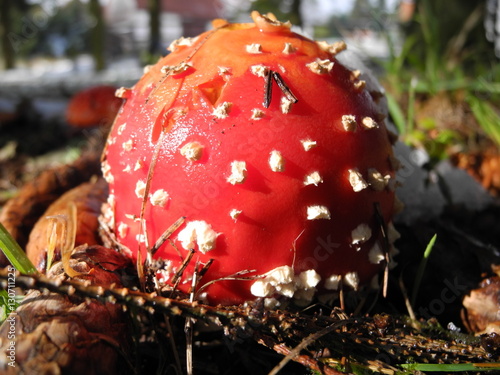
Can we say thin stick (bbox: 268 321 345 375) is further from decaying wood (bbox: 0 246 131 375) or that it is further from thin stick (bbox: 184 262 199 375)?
decaying wood (bbox: 0 246 131 375)

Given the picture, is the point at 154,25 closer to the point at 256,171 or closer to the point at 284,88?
the point at 284,88

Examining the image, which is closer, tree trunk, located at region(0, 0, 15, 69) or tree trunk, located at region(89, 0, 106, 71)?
tree trunk, located at region(89, 0, 106, 71)

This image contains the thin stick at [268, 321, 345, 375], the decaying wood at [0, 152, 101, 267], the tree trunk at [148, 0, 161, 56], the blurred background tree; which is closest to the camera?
the thin stick at [268, 321, 345, 375]

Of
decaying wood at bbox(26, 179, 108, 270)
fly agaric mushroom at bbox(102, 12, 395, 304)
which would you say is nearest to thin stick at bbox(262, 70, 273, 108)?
fly agaric mushroom at bbox(102, 12, 395, 304)

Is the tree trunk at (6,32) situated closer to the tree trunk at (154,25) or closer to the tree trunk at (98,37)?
the tree trunk at (98,37)

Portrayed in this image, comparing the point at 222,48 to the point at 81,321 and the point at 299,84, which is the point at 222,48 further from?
the point at 81,321

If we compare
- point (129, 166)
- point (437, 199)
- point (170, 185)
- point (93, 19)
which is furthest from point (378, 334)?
point (93, 19)

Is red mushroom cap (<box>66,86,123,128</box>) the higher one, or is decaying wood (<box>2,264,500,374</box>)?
decaying wood (<box>2,264,500,374</box>)

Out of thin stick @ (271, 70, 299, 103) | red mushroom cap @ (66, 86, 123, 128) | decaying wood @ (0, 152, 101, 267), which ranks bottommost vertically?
red mushroom cap @ (66, 86, 123, 128)
